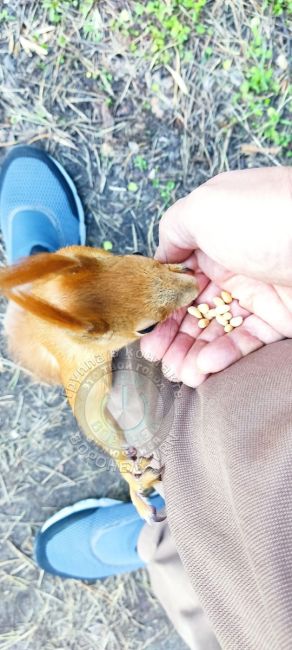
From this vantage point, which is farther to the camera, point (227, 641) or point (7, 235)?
point (7, 235)

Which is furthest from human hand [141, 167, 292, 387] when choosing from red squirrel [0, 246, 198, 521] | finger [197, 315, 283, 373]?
red squirrel [0, 246, 198, 521]

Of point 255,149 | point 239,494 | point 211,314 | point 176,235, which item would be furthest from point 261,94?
point 239,494

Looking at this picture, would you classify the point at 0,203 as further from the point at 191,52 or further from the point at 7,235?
the point at 191,52

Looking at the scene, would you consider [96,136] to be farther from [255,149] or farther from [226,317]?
[226,317]

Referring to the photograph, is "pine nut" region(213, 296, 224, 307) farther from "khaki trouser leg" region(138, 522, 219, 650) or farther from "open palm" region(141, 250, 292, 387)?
"khaki trouser leg" region(138, 522, 219, 650)

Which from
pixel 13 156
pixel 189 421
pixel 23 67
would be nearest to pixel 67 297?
Answer: pixel 189 421

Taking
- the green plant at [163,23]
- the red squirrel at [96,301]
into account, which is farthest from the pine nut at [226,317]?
the green plant at [163,23]
